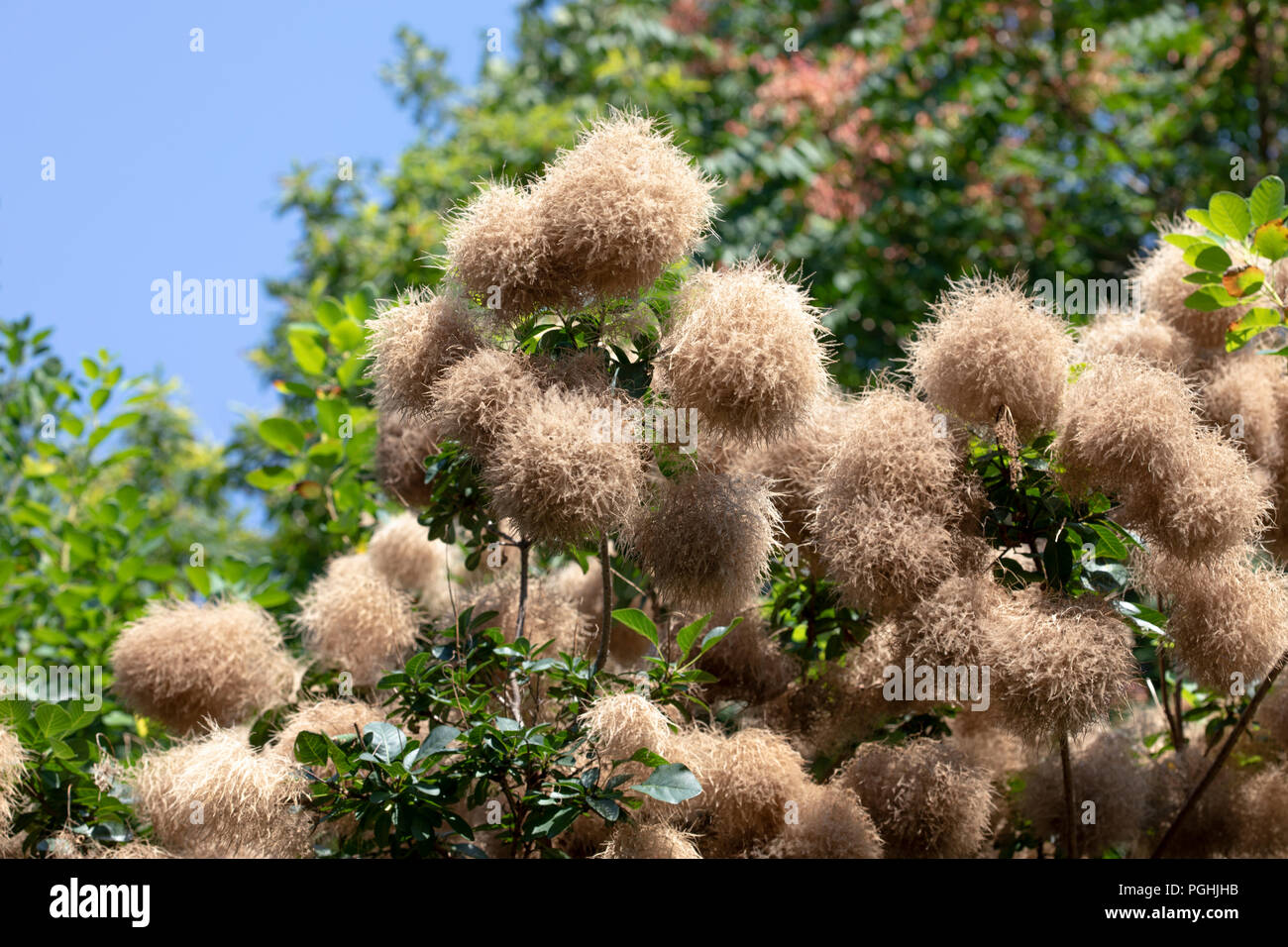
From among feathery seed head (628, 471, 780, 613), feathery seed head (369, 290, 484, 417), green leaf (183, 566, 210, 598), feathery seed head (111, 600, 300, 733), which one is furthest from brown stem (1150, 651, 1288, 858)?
green leaf (183, 566, 210, 598)

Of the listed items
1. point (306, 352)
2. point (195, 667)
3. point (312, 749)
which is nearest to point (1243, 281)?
point (312, 749)

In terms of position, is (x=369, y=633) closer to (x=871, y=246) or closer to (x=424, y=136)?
(x=871, y=246)

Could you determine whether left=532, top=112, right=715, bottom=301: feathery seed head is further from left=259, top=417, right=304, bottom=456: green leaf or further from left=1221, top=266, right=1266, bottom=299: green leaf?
left=259, top=417, right=304, bottom=456: green leaf

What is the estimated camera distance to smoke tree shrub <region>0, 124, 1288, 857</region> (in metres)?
2.25

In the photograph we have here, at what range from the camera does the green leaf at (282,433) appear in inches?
148

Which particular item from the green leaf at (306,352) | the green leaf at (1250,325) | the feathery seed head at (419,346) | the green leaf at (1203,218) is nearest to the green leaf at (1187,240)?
the green leaf at (1203,218)

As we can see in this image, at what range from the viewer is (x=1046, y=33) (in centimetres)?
759
